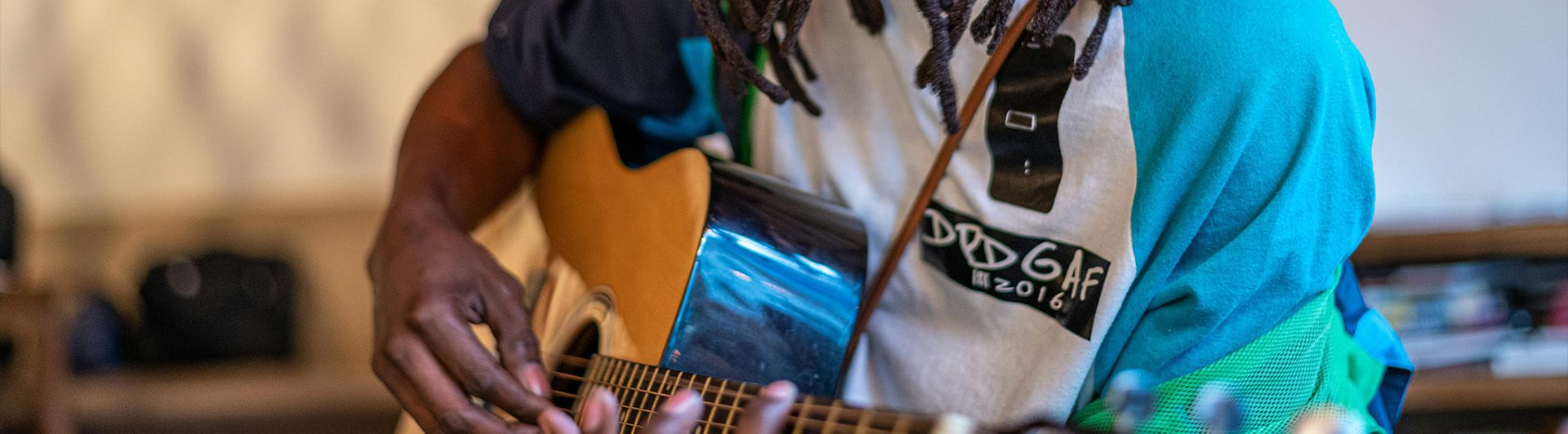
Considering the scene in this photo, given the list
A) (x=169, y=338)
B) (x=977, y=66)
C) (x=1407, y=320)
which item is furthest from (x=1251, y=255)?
(x=169, y=338)

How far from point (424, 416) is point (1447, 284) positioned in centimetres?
139

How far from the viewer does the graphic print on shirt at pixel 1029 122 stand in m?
0.66

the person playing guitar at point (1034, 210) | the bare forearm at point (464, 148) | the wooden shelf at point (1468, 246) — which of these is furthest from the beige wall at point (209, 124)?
the wooden shelf at point (1468, 246)

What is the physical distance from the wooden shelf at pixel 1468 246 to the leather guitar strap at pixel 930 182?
0.97 meters

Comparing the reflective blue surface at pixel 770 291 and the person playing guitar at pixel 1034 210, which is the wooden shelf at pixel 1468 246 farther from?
the reflective blue surface at pixel 770 291

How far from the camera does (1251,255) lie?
594 mm

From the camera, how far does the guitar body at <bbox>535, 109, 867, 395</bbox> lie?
70cm

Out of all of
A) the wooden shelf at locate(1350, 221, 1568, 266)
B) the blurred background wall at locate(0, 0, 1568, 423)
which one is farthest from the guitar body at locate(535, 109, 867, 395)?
the blurred background wall at locate(0, 0, 1568, 423)

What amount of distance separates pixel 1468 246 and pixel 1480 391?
0.20m

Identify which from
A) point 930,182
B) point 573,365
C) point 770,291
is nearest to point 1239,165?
point 930,182

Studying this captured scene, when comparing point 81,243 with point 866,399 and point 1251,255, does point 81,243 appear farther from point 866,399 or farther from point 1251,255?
point 1251,255

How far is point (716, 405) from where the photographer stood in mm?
617

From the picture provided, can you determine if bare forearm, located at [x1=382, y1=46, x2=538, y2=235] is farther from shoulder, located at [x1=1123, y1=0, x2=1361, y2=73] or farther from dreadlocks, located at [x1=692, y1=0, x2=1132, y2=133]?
shoulder, located at [x1=1123, y1=0, x2=1361, y2=73]

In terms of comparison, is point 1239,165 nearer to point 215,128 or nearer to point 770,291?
point 770,291
